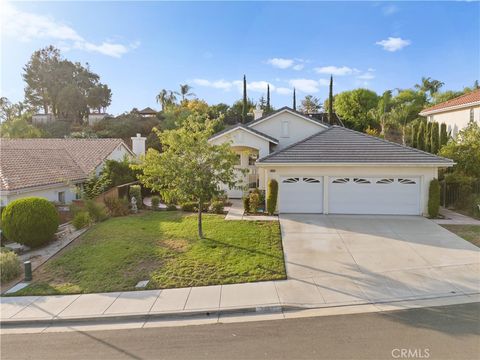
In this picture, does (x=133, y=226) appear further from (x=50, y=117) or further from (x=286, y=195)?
(x=50, y=117)

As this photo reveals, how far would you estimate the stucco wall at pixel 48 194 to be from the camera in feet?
44.4

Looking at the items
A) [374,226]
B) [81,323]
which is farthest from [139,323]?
[374,226]

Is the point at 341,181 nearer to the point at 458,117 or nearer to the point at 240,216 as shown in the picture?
the point at 240,216

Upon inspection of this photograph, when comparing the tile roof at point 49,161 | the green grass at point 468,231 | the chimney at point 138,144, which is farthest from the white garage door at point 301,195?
the chimney at point 138,144

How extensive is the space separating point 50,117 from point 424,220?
52.1 metres

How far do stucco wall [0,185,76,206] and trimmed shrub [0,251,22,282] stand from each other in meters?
4.59

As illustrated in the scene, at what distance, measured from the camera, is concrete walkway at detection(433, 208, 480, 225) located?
14101 millimetres

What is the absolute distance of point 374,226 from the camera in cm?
→ 1354

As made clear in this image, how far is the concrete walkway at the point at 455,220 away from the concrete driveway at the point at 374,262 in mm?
1015

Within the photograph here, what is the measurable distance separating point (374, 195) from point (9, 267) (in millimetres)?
15084

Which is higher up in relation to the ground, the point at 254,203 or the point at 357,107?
the point at 357,107

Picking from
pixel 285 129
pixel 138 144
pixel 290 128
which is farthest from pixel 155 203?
pixel 138 144

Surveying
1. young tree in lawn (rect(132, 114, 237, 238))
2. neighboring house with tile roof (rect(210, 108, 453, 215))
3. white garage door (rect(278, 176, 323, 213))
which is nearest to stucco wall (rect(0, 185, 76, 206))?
young tree in lawn (rect(132, 114, 237, 238))

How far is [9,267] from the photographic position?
946 centimetres
